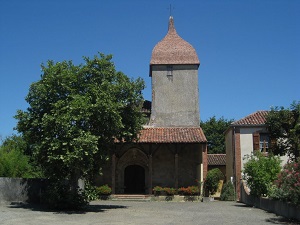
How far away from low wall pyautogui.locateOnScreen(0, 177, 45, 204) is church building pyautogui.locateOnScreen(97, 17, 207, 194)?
7977 mm

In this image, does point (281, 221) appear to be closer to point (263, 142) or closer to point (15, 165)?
point (263, 142)

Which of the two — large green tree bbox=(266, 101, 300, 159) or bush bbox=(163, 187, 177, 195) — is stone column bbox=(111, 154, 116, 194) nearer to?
bush bbox=(163, 187, 177, 195)

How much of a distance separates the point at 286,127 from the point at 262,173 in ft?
10.0

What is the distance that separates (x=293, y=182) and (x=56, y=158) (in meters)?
10.2

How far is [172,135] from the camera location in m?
30.6

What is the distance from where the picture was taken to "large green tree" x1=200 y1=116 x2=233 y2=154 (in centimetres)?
→ 5532

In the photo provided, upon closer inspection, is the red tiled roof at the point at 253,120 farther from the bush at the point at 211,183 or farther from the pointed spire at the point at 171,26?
the pointed spire at the point at 171,26

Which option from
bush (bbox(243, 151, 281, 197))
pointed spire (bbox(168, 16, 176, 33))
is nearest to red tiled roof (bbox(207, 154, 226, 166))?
pointed spire (bbox(168, 16, 176, 33))

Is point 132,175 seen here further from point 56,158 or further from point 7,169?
point 56,158

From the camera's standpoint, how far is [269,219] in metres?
15.9

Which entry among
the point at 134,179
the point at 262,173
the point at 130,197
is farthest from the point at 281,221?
the point at 134,179

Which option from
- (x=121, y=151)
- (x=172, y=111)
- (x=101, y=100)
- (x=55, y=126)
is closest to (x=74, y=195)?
(x=55, y=126)

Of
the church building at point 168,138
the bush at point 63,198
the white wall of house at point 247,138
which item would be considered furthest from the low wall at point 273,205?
the bush at point 63,198

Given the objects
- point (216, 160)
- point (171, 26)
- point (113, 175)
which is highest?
point (171, 26)
